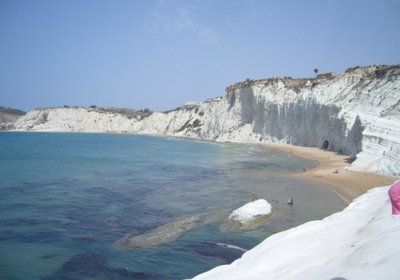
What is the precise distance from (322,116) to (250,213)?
31361 millimetres

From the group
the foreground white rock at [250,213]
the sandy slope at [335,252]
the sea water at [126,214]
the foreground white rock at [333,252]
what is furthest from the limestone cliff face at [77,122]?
the foreground white rock at [333,252]

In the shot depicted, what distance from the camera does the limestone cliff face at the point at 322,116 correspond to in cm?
2255

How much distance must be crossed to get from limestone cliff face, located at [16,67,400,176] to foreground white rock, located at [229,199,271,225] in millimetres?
11098

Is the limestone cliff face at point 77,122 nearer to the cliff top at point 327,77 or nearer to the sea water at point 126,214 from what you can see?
the cliff top at point 327,77

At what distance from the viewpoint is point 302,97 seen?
45.9 metres

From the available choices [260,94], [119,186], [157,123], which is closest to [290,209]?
[119,186]

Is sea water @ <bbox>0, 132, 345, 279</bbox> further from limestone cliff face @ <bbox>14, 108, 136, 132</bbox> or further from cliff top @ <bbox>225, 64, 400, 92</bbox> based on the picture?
limestone cliff face @ <bbox>14, 108, 136, 132</bbox>

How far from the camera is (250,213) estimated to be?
12.5m

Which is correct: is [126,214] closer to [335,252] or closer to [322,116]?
[335,252]

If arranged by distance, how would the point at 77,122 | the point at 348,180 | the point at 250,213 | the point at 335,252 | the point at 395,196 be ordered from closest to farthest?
the point at 335,252, the point at 395,196, the point at 250,213, the point at 348,180, the point at 77,122

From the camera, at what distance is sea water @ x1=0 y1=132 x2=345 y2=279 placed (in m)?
8.91

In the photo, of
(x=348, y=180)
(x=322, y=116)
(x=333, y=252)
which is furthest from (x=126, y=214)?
(x=322, y=116)

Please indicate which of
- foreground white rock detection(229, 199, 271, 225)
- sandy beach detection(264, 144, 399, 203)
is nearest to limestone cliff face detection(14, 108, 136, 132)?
sandy beach detection(264, 144, 399, 203)

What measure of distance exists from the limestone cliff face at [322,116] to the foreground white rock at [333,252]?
1460cm
